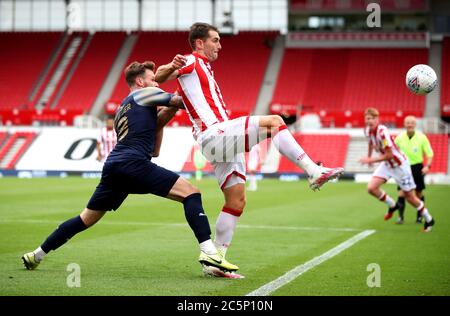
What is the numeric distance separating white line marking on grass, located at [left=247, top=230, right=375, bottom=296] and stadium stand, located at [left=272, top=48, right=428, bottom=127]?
30879 millimetres

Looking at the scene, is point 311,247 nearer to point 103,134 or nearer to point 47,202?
point 47,202

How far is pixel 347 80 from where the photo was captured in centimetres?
4738

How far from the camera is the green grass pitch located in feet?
24.2

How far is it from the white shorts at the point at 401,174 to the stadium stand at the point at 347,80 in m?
26.8

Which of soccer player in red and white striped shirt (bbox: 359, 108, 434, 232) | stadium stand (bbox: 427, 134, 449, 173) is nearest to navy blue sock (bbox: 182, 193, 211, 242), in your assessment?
soccer player in red and white striped shirt (bbox: 359, 108, 434, 232)

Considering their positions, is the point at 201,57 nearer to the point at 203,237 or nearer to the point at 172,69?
the point at 172,69

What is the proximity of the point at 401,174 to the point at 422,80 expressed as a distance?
5.68 meters

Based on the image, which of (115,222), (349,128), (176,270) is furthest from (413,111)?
(176,270)

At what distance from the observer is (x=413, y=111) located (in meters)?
42.6

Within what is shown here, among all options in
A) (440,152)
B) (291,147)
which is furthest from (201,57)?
(440,152)

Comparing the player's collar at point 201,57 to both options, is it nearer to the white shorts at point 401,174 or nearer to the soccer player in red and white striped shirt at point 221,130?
the soccer player in red and white striped shirt at point 221,130

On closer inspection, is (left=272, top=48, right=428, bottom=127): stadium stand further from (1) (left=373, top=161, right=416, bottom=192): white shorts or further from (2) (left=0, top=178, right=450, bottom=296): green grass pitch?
(1) (left=373, top=161, right=416, bottom=192): white shorts

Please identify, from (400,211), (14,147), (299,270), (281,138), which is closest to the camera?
(281,138)

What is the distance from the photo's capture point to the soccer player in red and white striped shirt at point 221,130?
7602 millimetres
